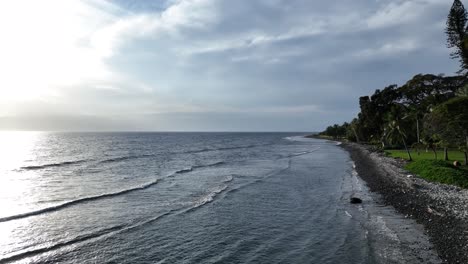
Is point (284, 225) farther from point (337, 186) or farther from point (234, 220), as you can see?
point (337, 186)

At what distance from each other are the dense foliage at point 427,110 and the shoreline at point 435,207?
19.1 ft

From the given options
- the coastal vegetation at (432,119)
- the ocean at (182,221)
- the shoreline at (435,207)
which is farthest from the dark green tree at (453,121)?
the ocean at (182,221)

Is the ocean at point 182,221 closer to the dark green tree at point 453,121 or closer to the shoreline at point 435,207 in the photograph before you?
the shoreline at point 435,207

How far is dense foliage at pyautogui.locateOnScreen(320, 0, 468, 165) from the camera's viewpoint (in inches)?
1210

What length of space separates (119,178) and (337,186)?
23134 millimetres

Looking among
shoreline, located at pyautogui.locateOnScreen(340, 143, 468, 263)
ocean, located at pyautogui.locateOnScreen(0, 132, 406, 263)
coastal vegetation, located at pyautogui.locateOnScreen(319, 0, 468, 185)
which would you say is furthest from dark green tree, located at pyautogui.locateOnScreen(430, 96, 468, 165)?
ocean, located at pyautogui.locateOnScreen(0, 132, 406, 263)

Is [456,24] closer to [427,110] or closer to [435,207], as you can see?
[427,110]

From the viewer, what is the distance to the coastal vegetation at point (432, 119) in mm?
29906

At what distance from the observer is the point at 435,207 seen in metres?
19.3

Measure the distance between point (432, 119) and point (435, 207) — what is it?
1589 cm

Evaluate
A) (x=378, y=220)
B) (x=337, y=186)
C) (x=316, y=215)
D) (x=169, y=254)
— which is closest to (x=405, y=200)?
(x=378, y=220)

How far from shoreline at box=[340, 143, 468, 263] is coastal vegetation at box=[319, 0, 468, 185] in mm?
2535

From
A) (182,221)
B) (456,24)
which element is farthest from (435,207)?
(456,24)

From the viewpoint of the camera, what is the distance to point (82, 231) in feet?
57.6
